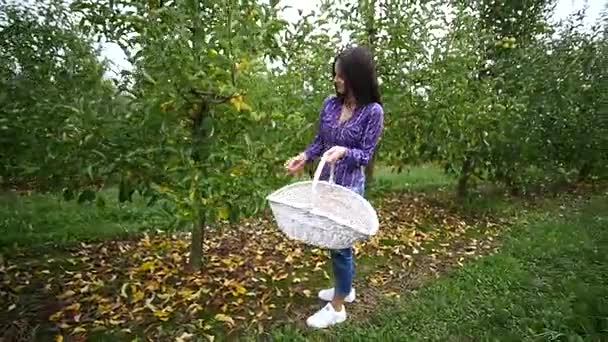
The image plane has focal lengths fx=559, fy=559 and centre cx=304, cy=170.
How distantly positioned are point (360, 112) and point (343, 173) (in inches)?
12.0

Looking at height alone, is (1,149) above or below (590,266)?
above

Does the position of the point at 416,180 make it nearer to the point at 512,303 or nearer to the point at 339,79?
the point at 512,303

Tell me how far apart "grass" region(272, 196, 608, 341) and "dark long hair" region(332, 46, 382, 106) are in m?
1.13

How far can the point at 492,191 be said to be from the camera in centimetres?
652

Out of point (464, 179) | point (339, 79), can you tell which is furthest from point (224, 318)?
point (464, 179)

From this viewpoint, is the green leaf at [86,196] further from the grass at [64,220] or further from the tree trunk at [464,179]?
the tree trunk at [464,179]

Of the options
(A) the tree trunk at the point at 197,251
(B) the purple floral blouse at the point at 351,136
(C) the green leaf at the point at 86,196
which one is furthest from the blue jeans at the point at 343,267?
(C) the green leaf at the point at 86,196

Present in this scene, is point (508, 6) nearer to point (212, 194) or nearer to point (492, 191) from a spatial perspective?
point (492, 191)

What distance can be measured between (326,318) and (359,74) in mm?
1213

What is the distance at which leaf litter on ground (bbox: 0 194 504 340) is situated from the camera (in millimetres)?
2812

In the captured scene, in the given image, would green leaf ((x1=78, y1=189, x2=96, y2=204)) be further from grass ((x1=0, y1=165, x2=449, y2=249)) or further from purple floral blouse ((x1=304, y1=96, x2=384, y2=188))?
purple floral blouse ((x1=304, y1=96, x2=384, y2=188))

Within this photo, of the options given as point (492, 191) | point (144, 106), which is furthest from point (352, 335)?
point (492, 191)

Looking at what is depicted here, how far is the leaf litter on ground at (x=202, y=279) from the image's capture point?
2812 millimetres

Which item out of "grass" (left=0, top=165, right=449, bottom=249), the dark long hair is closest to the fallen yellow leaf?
"grass" (left=0, top=165, right=449, bottom=249)
